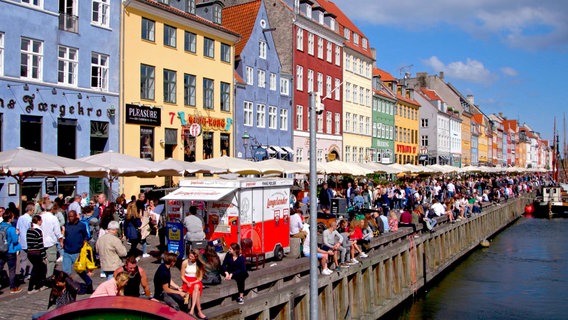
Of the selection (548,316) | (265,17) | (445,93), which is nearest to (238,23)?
(265,17)

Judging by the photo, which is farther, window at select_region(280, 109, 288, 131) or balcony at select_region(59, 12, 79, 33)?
window at select_region(280, 109, 288, 131)

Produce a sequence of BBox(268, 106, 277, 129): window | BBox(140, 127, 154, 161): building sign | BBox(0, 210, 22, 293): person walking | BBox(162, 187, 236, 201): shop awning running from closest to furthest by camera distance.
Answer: BBox(0, 210, 22, 293): person walking < BBox(162, 187, 236, 201): shop awning < BBox(140, 127, 154, 161): building sign < BBox(268, 106, 277, 129): window

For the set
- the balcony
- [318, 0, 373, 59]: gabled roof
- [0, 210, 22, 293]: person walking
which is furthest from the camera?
[318, 0, 373, 59]: gabled roof

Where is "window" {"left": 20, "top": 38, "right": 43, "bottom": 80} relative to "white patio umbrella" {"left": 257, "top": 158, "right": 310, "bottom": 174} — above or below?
above

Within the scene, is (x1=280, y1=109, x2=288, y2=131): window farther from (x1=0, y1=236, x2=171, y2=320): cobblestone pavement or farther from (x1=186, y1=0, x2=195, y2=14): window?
(x1=0, y1=236, x2=171, y2=320): cobblestone pavement

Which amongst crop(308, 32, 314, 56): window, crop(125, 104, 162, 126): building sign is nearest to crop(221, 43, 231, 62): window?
crop(125, 104, 162, 126): building sign

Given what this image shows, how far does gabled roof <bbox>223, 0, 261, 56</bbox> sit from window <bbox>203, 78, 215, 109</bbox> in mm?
4764

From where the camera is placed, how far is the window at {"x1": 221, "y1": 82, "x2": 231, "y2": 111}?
3847 cm

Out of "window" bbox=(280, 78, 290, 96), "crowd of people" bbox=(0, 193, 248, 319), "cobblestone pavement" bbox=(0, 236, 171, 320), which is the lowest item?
"cobblestone pavement" bbox=(0, 236, 171, 320)

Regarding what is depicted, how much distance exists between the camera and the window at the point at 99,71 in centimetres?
2939

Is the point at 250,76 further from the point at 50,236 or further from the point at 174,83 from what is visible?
the point at 50,236

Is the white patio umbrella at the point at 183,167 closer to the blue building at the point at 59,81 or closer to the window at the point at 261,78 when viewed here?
the blue building at the point at 59,81

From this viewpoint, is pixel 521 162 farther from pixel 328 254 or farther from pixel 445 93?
pixel 328 254

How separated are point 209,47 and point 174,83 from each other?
423cm
